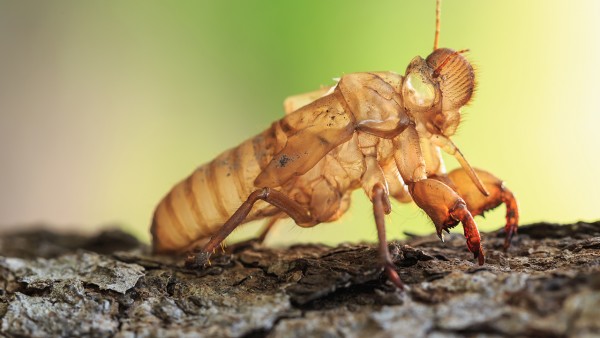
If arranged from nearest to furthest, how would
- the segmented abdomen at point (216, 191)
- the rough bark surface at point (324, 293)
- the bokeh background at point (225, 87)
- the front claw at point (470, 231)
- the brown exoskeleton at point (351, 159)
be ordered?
the rough bark surface at point (324, 293) < the front claw at point (470, 231) < the brown exoskeleton at point (351, 159) < the segmented abdomen at point (216, 191) < the bokeh background at point (225, 87)

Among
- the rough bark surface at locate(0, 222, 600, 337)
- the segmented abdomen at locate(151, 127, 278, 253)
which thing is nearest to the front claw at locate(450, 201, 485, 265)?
the rough bark surface at locate(0, 222, 600, 337)

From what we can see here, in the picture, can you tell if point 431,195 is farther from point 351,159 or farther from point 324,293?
point 324,293

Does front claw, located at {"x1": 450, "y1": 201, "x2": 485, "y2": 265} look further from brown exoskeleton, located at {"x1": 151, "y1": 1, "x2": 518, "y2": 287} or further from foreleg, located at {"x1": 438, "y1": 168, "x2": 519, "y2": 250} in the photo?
foreleg, located at {"x1": 438, "y1": 168, "x2": 519, "y2": 250}

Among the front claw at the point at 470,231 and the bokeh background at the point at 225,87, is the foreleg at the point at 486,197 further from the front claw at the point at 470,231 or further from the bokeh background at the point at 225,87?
the bokeh background at the point at 225,87

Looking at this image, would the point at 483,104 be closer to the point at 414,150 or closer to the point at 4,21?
the point at 414,150

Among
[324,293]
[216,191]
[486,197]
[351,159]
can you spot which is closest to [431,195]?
[486,197]

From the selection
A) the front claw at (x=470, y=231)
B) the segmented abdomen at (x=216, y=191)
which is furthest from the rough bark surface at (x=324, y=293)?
the segmented abdomen at (x=216, y=191)
